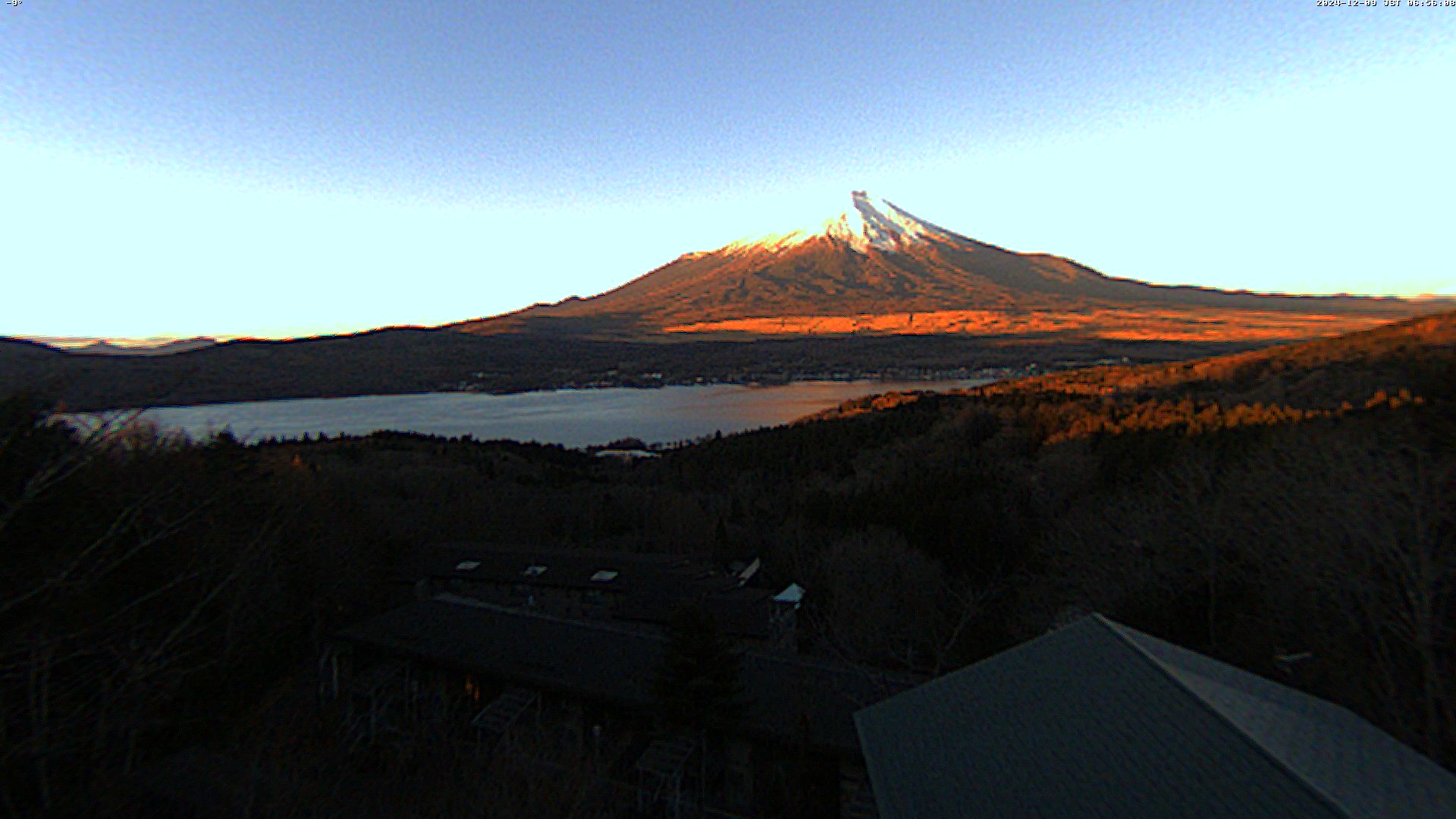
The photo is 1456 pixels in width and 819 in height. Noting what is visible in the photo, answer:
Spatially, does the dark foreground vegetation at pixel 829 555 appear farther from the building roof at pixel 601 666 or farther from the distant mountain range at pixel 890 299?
the distant mountain range at pixel 890 299

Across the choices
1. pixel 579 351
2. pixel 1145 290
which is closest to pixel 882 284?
pixel 1145 290

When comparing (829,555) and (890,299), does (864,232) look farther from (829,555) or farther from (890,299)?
(829,555)

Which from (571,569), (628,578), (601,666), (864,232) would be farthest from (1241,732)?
(864,232)

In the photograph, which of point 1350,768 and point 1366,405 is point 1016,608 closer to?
point 1366,405

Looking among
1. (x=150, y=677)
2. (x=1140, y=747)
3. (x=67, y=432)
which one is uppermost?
(x=67, y=432)

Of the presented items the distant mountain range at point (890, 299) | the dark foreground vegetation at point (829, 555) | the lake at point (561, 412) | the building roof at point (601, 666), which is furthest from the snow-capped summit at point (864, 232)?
the building roof at point (601, 666)
